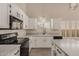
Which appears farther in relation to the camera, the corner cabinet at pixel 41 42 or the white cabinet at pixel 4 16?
the corner cabinet at pixel 41 42

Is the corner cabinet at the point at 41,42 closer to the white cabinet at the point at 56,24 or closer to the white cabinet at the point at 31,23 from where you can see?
the white cabinet at the point at 31,23

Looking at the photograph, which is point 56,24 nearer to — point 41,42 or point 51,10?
point 51,10

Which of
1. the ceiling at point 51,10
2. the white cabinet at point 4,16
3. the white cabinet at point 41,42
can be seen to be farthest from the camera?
the white cabinet at point 41,42

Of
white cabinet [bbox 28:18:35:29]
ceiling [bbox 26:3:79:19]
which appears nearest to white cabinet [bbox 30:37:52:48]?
white cabinet [bbox 28:18:35:29]

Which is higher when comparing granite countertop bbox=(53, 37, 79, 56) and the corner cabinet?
granite countertop bbox=(53, 37, 79, 56)

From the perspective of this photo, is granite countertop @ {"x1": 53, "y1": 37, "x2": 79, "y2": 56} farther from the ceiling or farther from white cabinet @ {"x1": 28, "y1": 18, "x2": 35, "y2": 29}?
white cabinet @ {"x1": 28, "y1": 18, "x2": 35, "y2": 29}

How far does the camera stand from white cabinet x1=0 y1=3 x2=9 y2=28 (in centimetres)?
185

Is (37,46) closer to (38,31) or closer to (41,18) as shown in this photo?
(38,31)

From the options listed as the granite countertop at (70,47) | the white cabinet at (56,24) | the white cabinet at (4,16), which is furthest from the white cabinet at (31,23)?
the white cabinet at (4,16)

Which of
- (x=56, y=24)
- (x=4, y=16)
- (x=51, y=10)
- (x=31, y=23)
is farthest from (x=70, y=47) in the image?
(x=56, y=24)

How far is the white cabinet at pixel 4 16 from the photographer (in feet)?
6.08

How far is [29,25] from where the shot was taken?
6434mm

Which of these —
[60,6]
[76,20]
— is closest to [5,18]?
[60,6]

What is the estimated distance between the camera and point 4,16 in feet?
6.36
